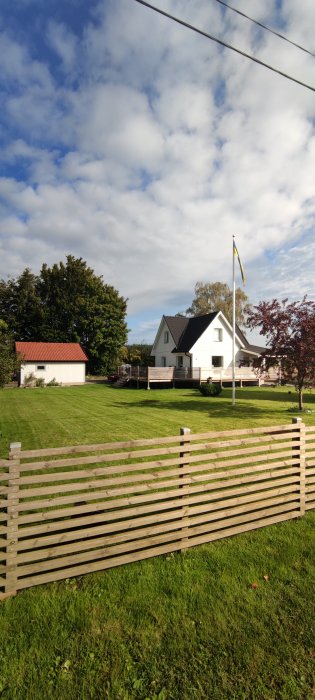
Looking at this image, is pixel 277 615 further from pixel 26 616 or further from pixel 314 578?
pixel 26 616

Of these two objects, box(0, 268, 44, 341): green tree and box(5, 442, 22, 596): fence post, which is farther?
box(0, 268, 44, 341): green tree

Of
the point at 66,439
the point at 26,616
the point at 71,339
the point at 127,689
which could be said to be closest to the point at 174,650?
the point at 127,689

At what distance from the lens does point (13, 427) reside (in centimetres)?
1200

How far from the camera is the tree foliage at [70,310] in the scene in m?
46.4

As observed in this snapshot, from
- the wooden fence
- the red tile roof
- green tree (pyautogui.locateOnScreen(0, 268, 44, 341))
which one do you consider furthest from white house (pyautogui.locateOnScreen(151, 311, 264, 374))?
the wooden fence

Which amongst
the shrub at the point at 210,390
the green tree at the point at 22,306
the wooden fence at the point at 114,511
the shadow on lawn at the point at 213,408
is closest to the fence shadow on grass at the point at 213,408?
the shadow on lawn at the point at 213,408

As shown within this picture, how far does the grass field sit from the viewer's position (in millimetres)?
2561

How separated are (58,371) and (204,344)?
15512mm

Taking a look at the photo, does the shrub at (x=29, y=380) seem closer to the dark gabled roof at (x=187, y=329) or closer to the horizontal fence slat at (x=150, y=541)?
the dark gabled roof at (x=187, y=329)

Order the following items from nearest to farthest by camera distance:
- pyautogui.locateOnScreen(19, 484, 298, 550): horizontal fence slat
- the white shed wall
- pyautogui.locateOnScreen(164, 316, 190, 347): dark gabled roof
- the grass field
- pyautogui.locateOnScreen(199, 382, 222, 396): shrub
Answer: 1. the grass field
2. pyautogui.locateOnScreen(19, 484, 298, 550): horizontal fence slat
3. pyautogui.locateOnScreen(199, 382, 222, 396): shrub
4. the white shed wall
5. pyautogui.locateOnScreen(164, 316, 190, 347): dark gabled roof

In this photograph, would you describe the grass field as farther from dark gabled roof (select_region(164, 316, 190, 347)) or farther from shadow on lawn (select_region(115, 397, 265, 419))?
dark gabled roof (select_region(164, 316, 190, 347))

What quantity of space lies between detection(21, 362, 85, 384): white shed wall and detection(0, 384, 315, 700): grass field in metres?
32.1

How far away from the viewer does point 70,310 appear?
156 feet

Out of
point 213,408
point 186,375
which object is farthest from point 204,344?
point 213,408
